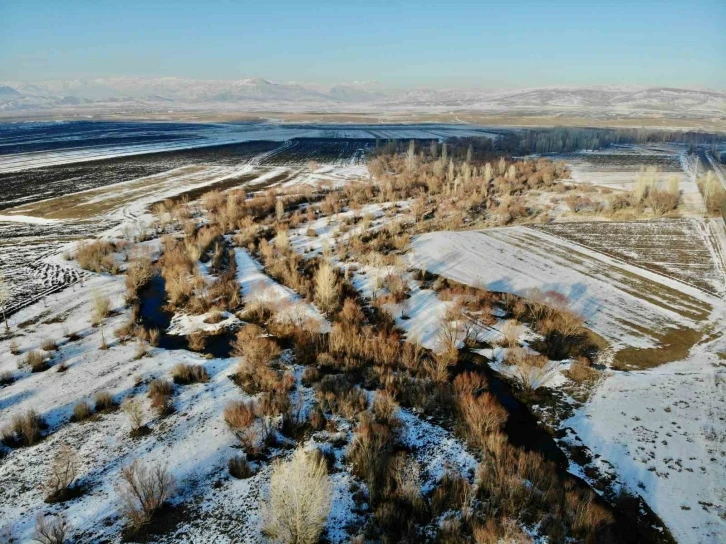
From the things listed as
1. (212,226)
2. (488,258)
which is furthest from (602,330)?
(212,226)

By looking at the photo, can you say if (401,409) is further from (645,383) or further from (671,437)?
(645,383)

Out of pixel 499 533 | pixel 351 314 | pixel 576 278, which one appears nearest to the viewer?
pixel 499 533

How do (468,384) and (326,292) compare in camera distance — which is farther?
(326,292)

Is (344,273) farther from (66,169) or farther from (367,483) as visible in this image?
(66,169)

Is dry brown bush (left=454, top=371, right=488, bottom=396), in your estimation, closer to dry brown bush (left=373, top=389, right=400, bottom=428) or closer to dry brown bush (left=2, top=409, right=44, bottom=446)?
dry brown bush (left=373, top=389, right=400, bottom=428)

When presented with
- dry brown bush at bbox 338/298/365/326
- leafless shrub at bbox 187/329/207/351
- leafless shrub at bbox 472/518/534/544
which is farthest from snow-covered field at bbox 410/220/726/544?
leafless shrub at bbox 187/329/207/351

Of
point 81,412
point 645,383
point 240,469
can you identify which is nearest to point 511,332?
point 645,383

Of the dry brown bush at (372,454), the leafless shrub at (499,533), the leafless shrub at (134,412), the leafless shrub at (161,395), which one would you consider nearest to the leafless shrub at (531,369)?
the dry brown bush at (372,454)
